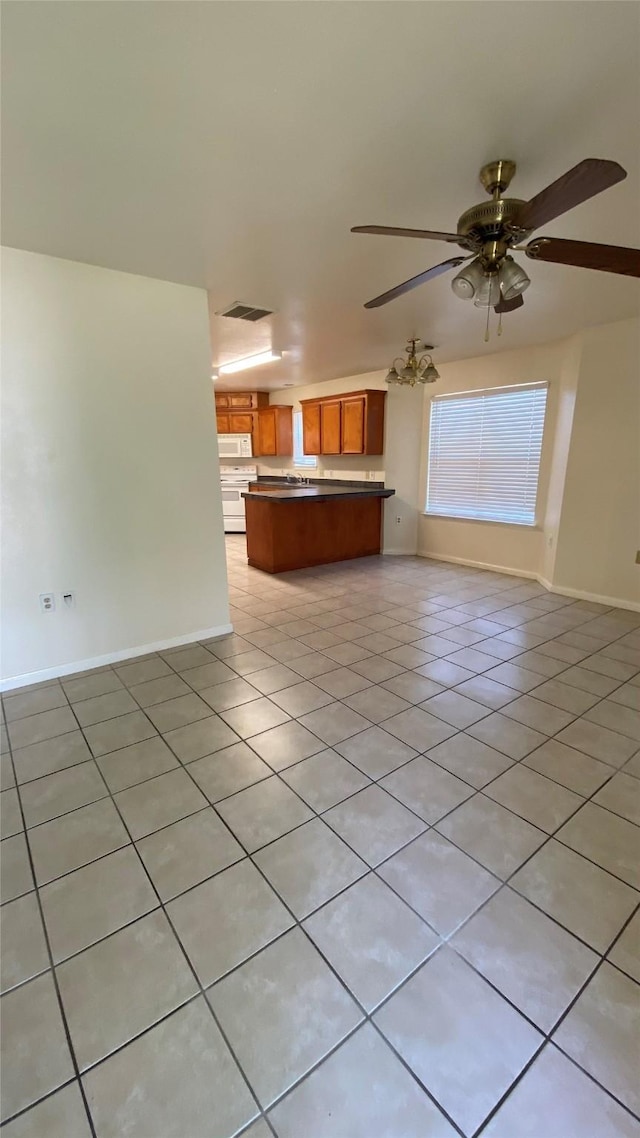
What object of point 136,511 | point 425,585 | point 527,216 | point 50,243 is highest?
point 50,243

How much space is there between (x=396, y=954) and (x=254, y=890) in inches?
18.9

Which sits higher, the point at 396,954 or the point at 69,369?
the point at 69,369

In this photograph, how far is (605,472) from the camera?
4047 millimetres

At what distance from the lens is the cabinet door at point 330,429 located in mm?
6418

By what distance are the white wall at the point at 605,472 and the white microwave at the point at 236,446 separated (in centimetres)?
536

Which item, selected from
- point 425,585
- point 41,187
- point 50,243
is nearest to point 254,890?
point 41,187

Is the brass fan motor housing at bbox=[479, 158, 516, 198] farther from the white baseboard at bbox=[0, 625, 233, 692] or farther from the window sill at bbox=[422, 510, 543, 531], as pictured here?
the window sill at bbox=[422, 510, 543, 531]

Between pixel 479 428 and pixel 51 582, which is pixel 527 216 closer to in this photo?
pixel 51 582

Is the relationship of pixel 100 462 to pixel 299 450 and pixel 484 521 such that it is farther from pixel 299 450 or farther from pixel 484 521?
pixel 299 450

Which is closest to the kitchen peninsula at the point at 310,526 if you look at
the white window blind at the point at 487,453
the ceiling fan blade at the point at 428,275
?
the white window blind at the point at 487,453

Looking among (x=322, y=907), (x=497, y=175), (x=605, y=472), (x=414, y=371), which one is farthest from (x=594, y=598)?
(x=322, y=907)

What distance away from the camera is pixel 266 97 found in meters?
1.42

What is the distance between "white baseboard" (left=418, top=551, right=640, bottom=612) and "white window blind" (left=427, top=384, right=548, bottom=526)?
56cm

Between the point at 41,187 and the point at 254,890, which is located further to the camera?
the point at 41,187
